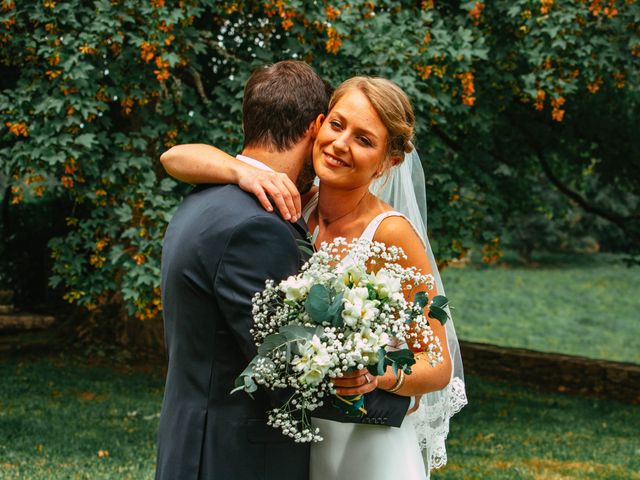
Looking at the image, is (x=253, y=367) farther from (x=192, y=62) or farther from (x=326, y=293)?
(x=192, y=62)

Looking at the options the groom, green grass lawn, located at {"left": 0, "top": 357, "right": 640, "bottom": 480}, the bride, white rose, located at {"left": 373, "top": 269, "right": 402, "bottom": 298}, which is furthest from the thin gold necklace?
green grass lawn, located at {"left": 0, "top": 357, "right": 640, "bottom": 480}

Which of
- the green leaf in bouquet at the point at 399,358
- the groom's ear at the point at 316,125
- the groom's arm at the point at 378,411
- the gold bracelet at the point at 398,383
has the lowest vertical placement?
the groom's arm at the point at 378,411

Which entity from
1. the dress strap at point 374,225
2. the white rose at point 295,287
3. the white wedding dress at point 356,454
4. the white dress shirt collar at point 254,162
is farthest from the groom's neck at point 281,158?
the white wedding dress at point 356,454

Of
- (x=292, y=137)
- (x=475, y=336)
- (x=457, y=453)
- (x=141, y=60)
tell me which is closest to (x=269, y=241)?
(x=292, y=137)

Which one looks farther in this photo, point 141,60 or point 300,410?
point 141,60

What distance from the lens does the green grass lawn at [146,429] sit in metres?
6.96

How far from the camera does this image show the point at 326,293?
2.16 metres

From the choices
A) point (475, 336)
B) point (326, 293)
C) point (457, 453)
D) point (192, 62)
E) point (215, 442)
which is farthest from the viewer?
point (475, 336)

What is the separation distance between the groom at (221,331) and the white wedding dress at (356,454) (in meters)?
0.26

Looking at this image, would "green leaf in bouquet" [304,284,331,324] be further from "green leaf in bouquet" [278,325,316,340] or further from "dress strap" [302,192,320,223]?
"dress strap" [302,192,320,223]

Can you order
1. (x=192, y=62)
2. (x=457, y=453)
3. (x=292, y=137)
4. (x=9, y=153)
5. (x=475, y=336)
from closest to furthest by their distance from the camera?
(x=292, y=137)
(x=9, y=153)
(x=192, y=62)
(x=457, y=453)
(x=475, y=336)

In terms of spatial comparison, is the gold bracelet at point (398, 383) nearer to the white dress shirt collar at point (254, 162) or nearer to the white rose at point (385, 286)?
the white rose at point (385, 286)

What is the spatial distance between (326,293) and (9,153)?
5355 mm

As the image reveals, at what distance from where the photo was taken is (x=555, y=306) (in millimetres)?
24750
